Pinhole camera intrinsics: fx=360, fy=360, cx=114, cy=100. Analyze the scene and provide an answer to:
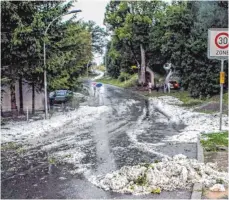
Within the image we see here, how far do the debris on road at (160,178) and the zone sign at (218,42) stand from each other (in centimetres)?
683

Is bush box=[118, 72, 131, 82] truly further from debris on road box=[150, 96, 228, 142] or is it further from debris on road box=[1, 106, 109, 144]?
debris on road box=[1, 106, 109, 144]

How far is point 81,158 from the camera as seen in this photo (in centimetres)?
1121

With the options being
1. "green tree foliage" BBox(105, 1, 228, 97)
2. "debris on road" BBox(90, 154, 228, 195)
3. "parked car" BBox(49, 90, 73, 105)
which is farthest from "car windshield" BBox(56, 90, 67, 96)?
"debris on road" BBox(90, 154, 228, 195)

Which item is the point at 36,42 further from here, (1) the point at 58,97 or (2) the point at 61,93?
(2) the point at 61,93

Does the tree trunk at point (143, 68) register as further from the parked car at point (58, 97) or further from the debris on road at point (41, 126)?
the debris on road at point (41, 126)

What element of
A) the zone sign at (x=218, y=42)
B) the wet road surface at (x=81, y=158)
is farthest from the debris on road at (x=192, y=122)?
the zone sign at (x=218, y=42)

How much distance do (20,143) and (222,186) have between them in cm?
856

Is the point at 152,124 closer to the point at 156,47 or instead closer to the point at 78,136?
the point at 78,136

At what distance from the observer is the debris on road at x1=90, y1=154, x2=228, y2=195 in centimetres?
804

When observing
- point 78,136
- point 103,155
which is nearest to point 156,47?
point 78,136

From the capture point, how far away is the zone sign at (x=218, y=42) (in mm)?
14375

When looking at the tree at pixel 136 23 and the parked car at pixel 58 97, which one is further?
the tree at pixel 136 23

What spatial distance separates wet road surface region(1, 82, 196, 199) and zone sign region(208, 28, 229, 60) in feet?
13.1

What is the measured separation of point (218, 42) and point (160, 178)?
811 centimetres
